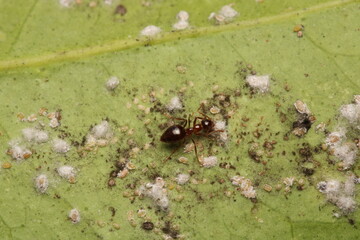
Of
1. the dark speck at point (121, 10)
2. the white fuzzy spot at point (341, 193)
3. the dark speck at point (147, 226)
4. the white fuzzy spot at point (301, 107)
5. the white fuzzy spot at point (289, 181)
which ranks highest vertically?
the dark speck at point (121, 10)

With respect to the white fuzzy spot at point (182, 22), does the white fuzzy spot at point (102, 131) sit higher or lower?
lower

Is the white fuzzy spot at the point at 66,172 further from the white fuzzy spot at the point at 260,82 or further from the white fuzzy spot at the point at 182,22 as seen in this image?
the white fuzzy spot at the point at 260,82

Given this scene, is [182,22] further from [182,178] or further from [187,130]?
[182,178]

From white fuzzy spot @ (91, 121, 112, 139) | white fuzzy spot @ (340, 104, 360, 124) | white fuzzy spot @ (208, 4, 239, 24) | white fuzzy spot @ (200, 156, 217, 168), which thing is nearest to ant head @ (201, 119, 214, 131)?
white fuzzy spot @ (200, 156, 217, 168)

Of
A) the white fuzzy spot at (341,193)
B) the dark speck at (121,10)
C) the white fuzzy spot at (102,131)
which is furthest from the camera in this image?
the dark speck at (121,10)

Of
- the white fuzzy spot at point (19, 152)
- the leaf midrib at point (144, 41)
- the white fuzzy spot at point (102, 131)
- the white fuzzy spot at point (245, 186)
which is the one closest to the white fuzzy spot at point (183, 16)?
the leaf midrib at point (144, 41)

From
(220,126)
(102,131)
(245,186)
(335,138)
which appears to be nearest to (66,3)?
(102,131)

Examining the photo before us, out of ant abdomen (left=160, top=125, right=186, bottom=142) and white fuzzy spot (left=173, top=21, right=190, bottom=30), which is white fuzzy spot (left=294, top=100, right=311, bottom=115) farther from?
white fuzzy spot (left=173, top=21, right=190, bottom=30)
